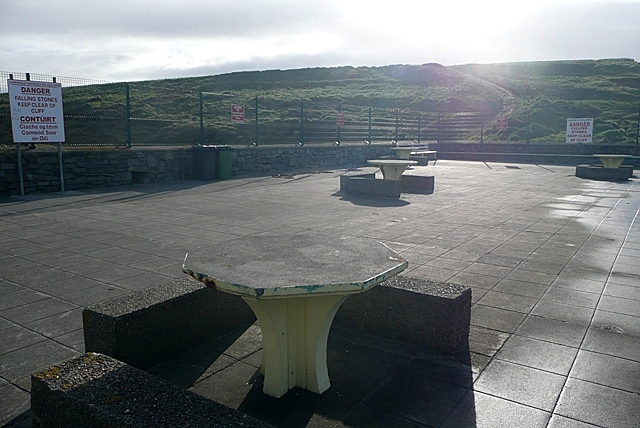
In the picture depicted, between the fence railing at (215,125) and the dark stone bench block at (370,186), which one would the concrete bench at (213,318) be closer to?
the dark stone bench block at (370,186)

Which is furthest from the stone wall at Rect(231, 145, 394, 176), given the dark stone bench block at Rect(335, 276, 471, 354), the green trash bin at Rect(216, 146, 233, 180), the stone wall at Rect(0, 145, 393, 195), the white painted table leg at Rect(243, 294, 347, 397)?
the white painted table leg at Rect(243, 294, 347, 397)

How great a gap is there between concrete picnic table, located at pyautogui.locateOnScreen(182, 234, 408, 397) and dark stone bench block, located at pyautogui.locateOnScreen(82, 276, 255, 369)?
54cm

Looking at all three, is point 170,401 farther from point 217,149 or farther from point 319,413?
point 217,149

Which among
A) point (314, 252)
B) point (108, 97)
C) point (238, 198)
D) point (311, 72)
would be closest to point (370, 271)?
point (314, 252)

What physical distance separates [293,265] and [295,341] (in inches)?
19.6

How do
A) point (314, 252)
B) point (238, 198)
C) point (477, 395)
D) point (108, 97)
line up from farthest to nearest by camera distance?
point (108, 97) → point (238, 198) → point (314, 252) → point (477, 395)

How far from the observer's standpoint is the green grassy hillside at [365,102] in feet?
75.5

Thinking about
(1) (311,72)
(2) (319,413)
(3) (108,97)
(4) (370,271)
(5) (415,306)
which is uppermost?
(1) (311,72)

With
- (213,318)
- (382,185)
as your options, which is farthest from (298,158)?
(213,318)

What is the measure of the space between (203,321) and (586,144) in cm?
2615

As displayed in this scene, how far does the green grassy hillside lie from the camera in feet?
75.5

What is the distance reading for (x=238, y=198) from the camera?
11406 mm

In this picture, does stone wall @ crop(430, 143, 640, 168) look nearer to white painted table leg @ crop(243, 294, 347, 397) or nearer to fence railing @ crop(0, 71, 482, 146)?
fence railing @ crop(0, 71, 482, 146)

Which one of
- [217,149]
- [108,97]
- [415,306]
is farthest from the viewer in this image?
[108,97]
